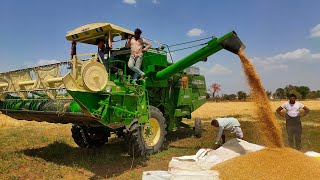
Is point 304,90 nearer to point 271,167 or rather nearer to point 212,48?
point 212,48

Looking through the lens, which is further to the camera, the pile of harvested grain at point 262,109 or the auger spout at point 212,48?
the auger spout at point 212,48

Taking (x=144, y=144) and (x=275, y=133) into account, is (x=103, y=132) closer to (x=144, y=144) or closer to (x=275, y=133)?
(x=144, y=144)

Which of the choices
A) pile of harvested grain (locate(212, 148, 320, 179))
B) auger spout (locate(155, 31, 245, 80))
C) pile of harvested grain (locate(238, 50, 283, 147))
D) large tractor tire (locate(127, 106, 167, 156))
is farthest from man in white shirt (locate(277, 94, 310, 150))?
large tractor tire (locate(127, 106, 167, 156))

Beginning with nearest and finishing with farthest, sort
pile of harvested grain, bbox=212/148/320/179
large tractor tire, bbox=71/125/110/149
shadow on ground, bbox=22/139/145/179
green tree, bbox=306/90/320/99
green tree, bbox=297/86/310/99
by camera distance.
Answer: pile of harvested grain, bbox=212/148/320/179, shadow on ground, bbox=22/139/145/179, large tractor tire, bbox=71/125/110/149, green tree, bbox=297/86/310/99, green tree, bbox=306/90/320/99

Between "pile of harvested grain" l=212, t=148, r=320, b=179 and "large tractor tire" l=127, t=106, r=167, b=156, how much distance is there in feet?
6.83

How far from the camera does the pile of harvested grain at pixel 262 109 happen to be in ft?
22.8

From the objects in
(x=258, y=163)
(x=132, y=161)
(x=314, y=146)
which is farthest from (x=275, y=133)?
(x=132, y=161)

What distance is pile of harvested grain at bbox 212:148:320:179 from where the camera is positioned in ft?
16.9

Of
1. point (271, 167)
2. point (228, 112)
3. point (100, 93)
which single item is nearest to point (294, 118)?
point (271, 167)

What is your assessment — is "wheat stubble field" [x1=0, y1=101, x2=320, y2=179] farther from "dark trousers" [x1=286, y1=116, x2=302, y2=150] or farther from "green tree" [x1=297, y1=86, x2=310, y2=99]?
"green tree" [x1=297, y1=86, x2=310, y2=99]

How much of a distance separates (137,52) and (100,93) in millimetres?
1834

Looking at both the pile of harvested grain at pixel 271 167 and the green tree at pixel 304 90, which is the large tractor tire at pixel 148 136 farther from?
the green tree at pixel 304 90

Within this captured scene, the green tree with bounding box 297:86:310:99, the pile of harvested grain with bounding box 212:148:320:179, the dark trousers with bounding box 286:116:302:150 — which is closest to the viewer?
the pile of harvested grain with bounding box 212:148:320:179

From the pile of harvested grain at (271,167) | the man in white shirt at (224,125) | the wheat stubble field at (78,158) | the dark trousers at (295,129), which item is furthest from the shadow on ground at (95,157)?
the dark trousers at (295,129)
